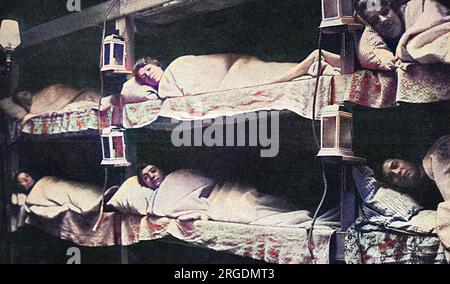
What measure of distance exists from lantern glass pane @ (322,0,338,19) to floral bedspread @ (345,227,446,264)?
82cm

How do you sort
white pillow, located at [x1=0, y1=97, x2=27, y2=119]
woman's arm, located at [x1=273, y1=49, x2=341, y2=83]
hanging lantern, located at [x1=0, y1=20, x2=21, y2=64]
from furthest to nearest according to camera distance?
white pillow, located at [x1=0, y1=97, x2=27, y2=119] → hanging lantern, located at [x1=0, y1=20, x2=21, y2=64] → woman's arm, located at [x1=273, y1=49, x2=341, y2=83]

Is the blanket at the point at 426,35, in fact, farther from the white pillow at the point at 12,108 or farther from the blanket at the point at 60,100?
the white pillow at the point at 12,108

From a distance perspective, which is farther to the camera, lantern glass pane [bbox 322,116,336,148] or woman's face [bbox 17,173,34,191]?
woman's face [bbox 17,173,34,191]

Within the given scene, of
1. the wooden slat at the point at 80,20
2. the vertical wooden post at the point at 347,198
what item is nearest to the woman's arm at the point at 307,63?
the vertical wooden post at the point at 347,198

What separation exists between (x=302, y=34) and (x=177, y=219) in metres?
0.99

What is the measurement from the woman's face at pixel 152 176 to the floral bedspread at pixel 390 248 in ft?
3.11

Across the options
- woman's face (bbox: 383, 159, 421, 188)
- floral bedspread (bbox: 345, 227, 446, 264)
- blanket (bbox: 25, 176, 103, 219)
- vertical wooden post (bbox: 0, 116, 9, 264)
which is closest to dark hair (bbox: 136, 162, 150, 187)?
blanket (bbox: 25, 176, 103, 219)

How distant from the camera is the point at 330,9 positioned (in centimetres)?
258

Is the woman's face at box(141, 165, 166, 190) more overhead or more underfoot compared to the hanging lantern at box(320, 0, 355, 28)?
more underfoot

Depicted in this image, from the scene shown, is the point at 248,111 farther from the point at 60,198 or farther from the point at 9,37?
the point at 9,37

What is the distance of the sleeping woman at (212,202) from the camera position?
9.15ft

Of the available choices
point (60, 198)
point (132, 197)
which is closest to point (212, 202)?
point (132, 197)

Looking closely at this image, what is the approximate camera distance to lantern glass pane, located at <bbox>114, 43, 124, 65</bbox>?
3223mm

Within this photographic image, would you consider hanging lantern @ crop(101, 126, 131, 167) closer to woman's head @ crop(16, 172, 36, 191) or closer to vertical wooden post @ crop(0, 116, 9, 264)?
woman's head @ crop(16, 172, 36, 191)
